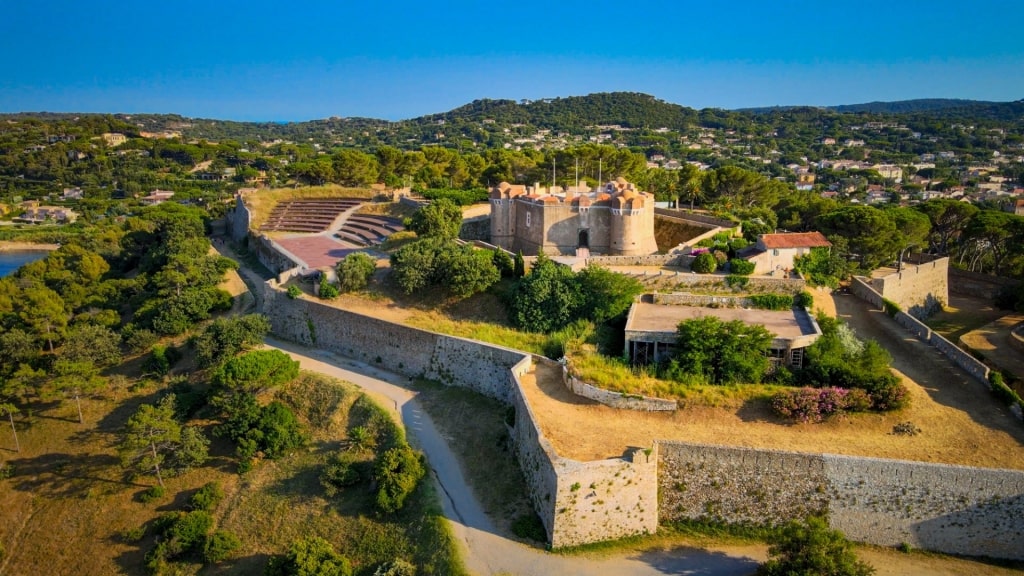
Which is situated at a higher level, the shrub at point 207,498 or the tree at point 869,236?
the tree at point 869,236

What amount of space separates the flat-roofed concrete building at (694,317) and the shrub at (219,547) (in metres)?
13.5

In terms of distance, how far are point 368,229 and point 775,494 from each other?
3070 cm

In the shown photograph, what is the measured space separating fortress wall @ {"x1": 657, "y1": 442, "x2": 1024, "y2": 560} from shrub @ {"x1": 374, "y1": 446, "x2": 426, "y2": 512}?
684cm

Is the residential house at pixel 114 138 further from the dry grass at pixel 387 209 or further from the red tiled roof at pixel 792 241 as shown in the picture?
the red tiled roof at pixel 792 241

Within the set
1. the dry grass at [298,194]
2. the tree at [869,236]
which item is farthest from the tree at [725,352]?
the dry grass at [298,194]

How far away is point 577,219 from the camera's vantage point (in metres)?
32.2

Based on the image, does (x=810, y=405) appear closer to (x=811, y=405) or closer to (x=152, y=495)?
(x=811, y=405)

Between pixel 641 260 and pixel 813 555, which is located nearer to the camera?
pixel 813 555

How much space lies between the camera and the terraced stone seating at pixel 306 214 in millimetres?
44156

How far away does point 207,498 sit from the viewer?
66.5 ft

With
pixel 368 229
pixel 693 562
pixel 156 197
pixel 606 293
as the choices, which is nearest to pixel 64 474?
pixel 606 293

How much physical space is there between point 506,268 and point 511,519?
1341 cm

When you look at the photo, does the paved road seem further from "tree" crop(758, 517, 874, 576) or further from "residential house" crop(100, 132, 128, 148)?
"residential house" crop(100, 132, 128, 148)

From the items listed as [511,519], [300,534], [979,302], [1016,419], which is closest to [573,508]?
[511,519]
